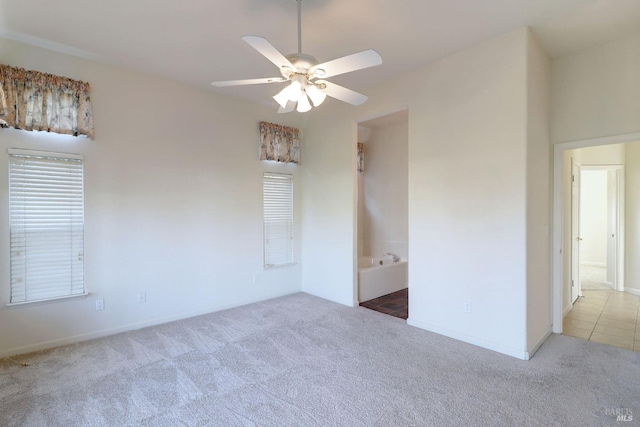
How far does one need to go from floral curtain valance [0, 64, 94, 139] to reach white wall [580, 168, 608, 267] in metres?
9.68

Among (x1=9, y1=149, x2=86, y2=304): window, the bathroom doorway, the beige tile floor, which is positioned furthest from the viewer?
→ the bathroom doorway

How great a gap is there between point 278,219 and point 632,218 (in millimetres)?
5689

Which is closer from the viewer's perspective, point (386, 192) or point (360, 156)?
point (386, 192)

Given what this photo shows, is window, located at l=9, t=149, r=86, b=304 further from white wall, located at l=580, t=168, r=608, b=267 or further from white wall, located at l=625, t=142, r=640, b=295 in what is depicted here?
white wall, located at l=580, t=168, r=608, b=267

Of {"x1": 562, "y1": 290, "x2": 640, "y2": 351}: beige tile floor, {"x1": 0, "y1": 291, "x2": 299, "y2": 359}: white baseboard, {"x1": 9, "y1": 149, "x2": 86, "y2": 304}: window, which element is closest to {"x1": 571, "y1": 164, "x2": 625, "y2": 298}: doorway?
{"x1": 562, "y1": 290, "x2": 640, "y2": 351}: beige tile floor

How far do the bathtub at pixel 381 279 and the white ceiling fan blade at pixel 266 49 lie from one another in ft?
11.1

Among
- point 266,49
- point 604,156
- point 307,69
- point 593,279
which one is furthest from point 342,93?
point 593,279

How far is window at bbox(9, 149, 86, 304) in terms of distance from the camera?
2.93 metres

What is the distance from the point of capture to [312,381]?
2.49 meters

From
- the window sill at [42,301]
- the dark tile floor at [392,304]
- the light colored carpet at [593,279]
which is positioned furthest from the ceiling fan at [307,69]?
the light colored carpet at [593,279]

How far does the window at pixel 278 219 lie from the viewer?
4.81 m

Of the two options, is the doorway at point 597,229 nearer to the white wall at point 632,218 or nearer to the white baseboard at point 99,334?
the white wall at point 632,218

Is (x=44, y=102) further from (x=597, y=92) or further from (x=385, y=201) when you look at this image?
(x=597, y=92)

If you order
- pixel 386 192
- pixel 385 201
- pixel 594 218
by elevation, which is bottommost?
pixel 594 218
